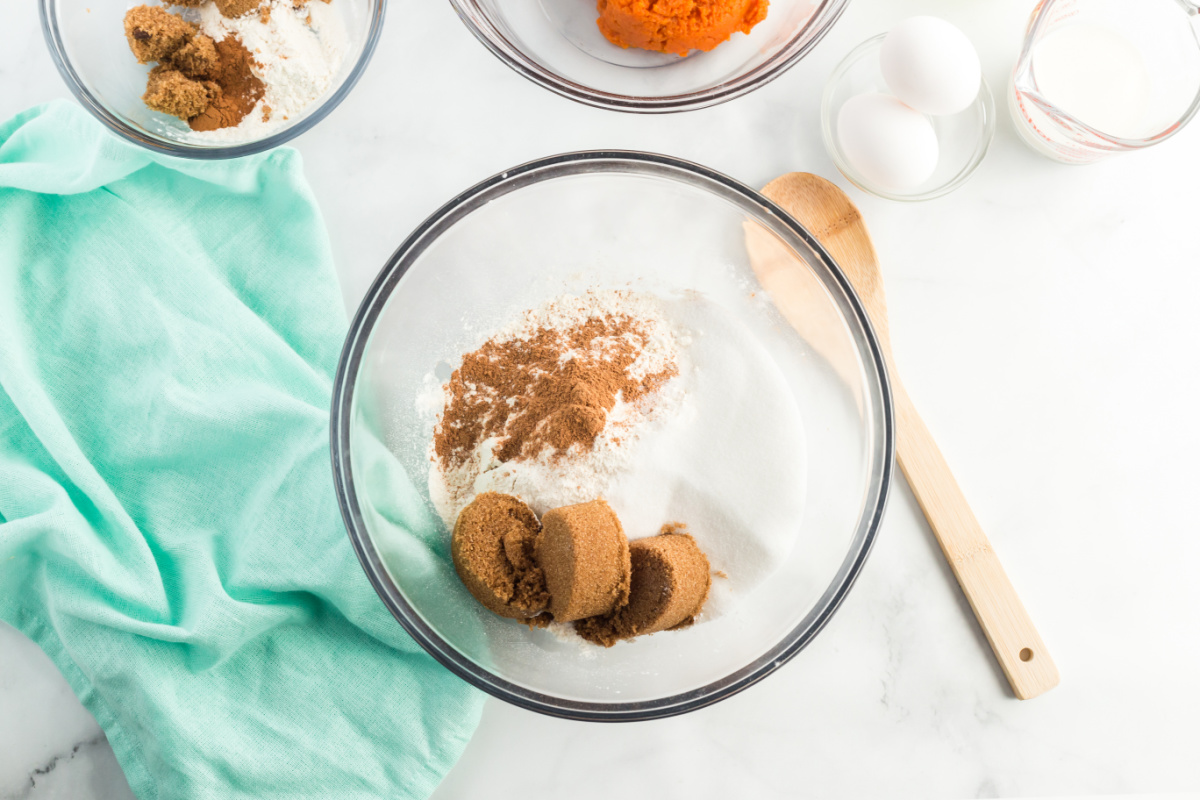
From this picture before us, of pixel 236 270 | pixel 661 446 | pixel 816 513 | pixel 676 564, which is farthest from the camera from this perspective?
pixel 236 270

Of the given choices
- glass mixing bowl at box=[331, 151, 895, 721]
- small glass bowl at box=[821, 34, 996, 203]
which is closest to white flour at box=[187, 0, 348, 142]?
glass mixing bowl at box=[331, 151, 895, 721]

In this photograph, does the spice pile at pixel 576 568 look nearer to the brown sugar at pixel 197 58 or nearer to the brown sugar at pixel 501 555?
the brown sugar at pixel 501 555

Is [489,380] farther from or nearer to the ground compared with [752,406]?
farther from the ground

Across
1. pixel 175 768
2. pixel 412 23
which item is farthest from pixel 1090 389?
pixel 175 768

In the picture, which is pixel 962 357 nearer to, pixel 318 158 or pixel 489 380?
pixel 489 380

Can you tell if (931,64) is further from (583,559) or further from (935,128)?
(583,559)

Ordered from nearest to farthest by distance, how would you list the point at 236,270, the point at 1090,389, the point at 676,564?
the point at 676,564 → the point at 236,270 → the point at 1090,389

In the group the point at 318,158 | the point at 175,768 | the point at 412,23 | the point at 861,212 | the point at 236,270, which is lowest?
the point at 175,768

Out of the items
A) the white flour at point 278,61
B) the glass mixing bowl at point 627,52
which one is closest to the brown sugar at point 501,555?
the glass mixing bowl at point 627,52
